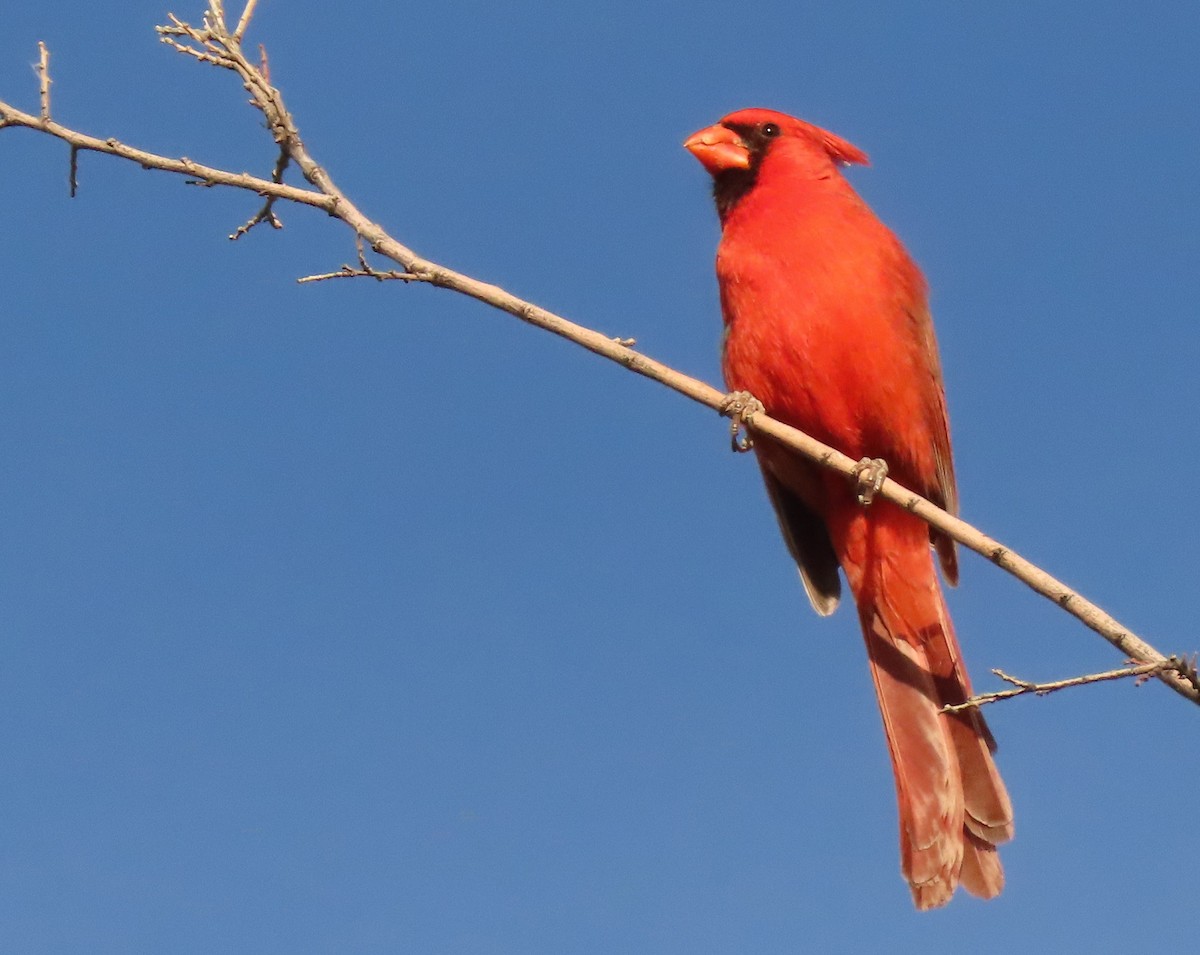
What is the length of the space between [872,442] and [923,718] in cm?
76

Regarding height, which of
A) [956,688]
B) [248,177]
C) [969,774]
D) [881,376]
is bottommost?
[969,774]

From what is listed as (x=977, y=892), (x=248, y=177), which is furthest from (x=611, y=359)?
(x=977, y=892)

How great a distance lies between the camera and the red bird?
3516 mm

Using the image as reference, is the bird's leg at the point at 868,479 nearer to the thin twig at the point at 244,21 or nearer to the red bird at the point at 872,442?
the red bird at the point at 872,442

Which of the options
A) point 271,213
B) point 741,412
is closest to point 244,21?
point 271,213

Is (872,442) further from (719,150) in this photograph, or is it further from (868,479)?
(719,150)

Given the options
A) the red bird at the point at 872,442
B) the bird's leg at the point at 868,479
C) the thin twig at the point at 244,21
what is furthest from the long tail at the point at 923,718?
the thin twig at the point at 244,21

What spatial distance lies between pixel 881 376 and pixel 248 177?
1765mm

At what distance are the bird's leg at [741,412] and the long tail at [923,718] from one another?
493 mm

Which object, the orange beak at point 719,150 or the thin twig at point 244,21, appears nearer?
the thin twig at point 244,21

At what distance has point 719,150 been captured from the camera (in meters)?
4.26

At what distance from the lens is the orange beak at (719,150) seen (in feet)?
13.9

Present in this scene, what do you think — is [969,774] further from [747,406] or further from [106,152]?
[106,152]

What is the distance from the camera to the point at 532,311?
2.68 metres
